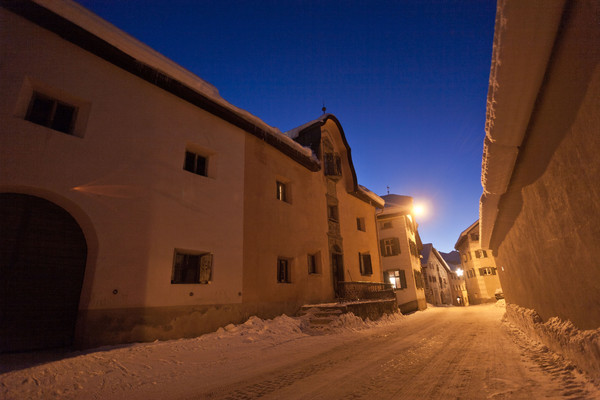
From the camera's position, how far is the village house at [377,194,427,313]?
75.7 ft

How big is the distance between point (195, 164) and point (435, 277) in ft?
154

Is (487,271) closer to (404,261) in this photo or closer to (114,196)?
(404,261)

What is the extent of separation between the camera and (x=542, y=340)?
511cm

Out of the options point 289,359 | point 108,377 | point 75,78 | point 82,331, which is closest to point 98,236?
point 82,331

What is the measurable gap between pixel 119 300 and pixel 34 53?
638cm

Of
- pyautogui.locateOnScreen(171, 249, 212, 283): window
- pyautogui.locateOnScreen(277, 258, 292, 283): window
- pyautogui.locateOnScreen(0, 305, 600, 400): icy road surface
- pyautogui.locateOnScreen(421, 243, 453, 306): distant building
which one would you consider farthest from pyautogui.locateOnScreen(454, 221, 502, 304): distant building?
pyautogui.locateOnScreen(171, 249, 212, 283): window

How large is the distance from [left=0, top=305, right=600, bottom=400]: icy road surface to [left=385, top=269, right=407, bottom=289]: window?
1743 cm

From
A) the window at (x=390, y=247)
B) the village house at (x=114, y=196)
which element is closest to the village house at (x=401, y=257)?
the window at (x=390, y=247)

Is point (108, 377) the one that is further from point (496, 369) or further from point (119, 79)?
point (119, 79)

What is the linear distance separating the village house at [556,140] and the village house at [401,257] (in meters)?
20.3

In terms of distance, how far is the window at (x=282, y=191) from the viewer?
12906mm

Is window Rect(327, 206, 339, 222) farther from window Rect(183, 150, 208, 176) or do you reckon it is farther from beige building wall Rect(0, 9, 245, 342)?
window Rect(183, 150, 208, 176)

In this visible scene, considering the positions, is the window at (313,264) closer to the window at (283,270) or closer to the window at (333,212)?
the window at (283,270)

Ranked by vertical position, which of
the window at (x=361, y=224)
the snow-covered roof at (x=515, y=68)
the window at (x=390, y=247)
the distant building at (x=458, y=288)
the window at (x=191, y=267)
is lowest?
the distant building at (x=458, y=288)
